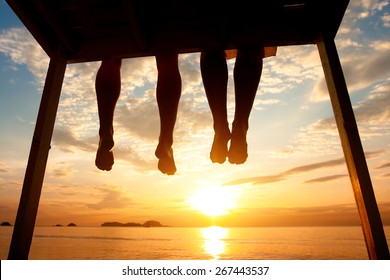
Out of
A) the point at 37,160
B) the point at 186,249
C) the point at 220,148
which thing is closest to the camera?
the point at 37,160

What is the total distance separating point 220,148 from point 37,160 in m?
1.10

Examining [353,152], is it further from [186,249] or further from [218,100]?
[186,249]

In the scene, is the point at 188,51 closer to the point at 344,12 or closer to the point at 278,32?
the point at 278,32

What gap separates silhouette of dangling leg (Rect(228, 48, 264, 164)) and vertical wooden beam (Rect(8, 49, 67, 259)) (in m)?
1.10

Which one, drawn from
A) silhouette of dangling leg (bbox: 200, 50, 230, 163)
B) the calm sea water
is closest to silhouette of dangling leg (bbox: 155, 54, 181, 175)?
silhouette of dangling leg (bbox: 200, 50, 230, 163)

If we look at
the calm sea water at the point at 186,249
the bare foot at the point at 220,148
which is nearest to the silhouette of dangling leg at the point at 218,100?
the bare foot at the point at 220,148

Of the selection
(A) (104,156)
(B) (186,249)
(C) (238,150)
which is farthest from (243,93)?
(B) (186,249)

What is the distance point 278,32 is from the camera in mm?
1777

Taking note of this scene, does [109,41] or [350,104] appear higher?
[109,41]

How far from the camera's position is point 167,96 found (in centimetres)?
226

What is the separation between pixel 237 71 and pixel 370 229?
49.5 inches

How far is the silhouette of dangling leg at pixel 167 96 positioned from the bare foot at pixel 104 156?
0.34m
